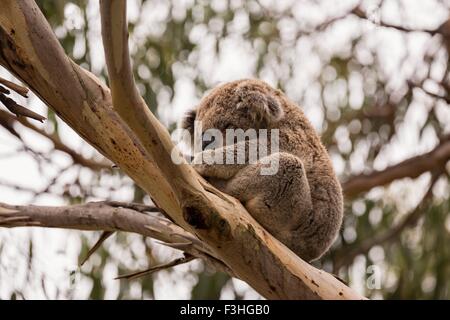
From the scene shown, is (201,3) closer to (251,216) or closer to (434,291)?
(434,291)

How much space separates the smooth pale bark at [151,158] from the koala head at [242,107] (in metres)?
0.73

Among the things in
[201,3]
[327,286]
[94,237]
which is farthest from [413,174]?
[327,286]

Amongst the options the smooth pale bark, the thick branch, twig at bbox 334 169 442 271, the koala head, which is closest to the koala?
the koala head

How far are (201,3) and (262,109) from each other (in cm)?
321

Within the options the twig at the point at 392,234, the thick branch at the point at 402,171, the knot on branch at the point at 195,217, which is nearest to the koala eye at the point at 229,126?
the knot on branch at the point at 195,217

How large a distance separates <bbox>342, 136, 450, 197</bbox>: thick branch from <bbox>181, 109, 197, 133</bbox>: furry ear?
9.70 feet

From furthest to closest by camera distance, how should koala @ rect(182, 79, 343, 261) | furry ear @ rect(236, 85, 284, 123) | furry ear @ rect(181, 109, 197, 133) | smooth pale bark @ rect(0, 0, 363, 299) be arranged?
furry ear @ rect(181, 109, 197, 133), furry ear @ rect(236, 85, 284, 123), koala @ rect(182, 79, 343, 261), smooth pale bark @ rect(0, 0, 363, 299)

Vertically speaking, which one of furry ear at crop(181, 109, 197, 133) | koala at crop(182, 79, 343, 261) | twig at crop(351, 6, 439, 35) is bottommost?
koala at crop(182, 79, 343, 261)

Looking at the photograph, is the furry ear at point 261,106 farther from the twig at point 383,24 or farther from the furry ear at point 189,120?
the twig at point 383,24

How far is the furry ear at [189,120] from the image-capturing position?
413 cm

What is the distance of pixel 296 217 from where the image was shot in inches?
141

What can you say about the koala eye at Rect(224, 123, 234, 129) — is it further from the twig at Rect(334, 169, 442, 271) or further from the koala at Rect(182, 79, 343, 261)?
the twig at Rect(334, 169, 442, 271)

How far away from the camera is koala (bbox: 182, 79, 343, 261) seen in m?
3.46

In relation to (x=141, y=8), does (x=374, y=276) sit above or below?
below
